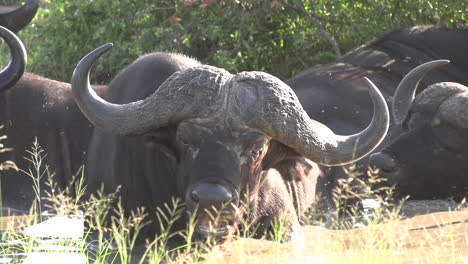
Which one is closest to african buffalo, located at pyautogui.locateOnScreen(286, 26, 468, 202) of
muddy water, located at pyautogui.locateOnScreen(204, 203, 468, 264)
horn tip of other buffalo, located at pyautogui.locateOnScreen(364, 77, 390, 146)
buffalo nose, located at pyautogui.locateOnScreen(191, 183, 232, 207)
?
muddy water, located at pyautogui.locateOnScreen(204, 203, 468, 264)

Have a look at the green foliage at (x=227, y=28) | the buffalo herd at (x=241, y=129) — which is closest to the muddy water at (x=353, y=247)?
the buffalo herd at (x=241, y=129)

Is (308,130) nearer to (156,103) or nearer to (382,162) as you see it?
(156,103)

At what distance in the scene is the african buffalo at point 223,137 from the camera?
4930 millimetres

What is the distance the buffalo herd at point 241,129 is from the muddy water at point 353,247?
19 centimetres

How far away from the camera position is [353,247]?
5195 millimetres

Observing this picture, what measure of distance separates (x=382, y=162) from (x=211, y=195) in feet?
7.41

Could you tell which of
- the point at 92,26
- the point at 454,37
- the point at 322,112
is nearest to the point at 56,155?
the point at 322,112

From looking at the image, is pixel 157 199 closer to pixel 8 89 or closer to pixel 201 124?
pixel 201 124

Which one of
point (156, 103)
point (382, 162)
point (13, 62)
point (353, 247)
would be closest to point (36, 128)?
point (13, 62)

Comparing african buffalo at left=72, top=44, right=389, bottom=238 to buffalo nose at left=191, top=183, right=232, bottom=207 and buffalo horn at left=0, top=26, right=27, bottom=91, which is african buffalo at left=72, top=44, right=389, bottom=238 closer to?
buffalo nose at left=191, top=183, right=232, bottom=207

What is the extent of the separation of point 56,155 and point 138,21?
2202 mm

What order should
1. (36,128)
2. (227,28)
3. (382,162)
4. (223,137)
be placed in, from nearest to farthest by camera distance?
(223,137), (382,162), (36,128), (227,28)

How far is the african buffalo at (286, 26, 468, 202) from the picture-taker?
24.6 ft

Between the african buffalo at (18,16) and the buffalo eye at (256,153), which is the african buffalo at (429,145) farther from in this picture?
the african buffalo at (18,16)
